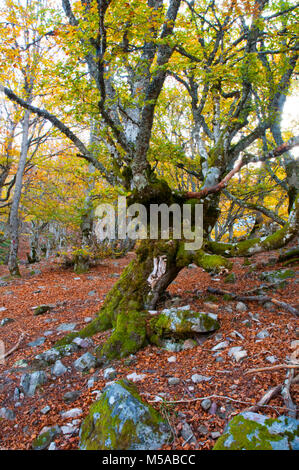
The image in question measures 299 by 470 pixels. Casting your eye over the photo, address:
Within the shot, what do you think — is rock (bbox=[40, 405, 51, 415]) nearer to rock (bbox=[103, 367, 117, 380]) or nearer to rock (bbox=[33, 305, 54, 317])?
rock (bbox=[103, 367, 117, 380])

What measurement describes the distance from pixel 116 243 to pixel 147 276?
36.5 ft

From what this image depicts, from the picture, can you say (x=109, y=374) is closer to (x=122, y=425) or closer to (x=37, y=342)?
(x=122, y=425)

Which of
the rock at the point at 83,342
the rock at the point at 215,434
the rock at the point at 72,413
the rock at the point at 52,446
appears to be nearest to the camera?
the rock at the point at 215,434

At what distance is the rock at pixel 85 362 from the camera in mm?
3770

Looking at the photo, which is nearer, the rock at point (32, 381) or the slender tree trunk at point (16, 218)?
the rock at point (32, 381)

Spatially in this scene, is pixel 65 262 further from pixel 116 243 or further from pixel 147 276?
pixel 147 276

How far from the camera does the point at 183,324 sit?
3953 mm

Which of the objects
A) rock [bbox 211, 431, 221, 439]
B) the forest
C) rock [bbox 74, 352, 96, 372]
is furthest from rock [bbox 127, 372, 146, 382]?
rock [bbox 211, 431, 221, 439]

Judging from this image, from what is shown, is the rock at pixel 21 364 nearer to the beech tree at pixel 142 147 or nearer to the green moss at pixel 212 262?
the beech tree at pixel 142 147

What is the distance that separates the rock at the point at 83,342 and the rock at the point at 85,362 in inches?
18.1

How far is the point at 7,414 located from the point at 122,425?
1590 mm

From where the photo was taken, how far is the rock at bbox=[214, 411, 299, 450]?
1.87 meters

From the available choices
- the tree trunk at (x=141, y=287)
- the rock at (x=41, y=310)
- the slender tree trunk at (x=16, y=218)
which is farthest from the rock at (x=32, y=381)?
the slender tree trunk at (x=16, y=218)

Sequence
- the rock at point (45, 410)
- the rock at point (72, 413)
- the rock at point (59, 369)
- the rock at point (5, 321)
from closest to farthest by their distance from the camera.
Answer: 1. the rock at point (72, 413)
2. the rock at point (45, 410)
3. the rock at point (59, 369)
4. the rock at point (5, 321)
